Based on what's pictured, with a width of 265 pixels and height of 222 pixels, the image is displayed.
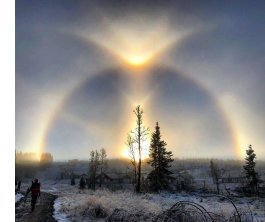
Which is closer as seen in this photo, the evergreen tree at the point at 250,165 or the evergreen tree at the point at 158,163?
the evergreen tree at the point at 158,163

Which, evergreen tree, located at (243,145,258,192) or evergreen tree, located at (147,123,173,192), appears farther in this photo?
evergreen tree, located at (243,145,258,192)

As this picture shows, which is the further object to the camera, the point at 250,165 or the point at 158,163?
the point at 250,165
